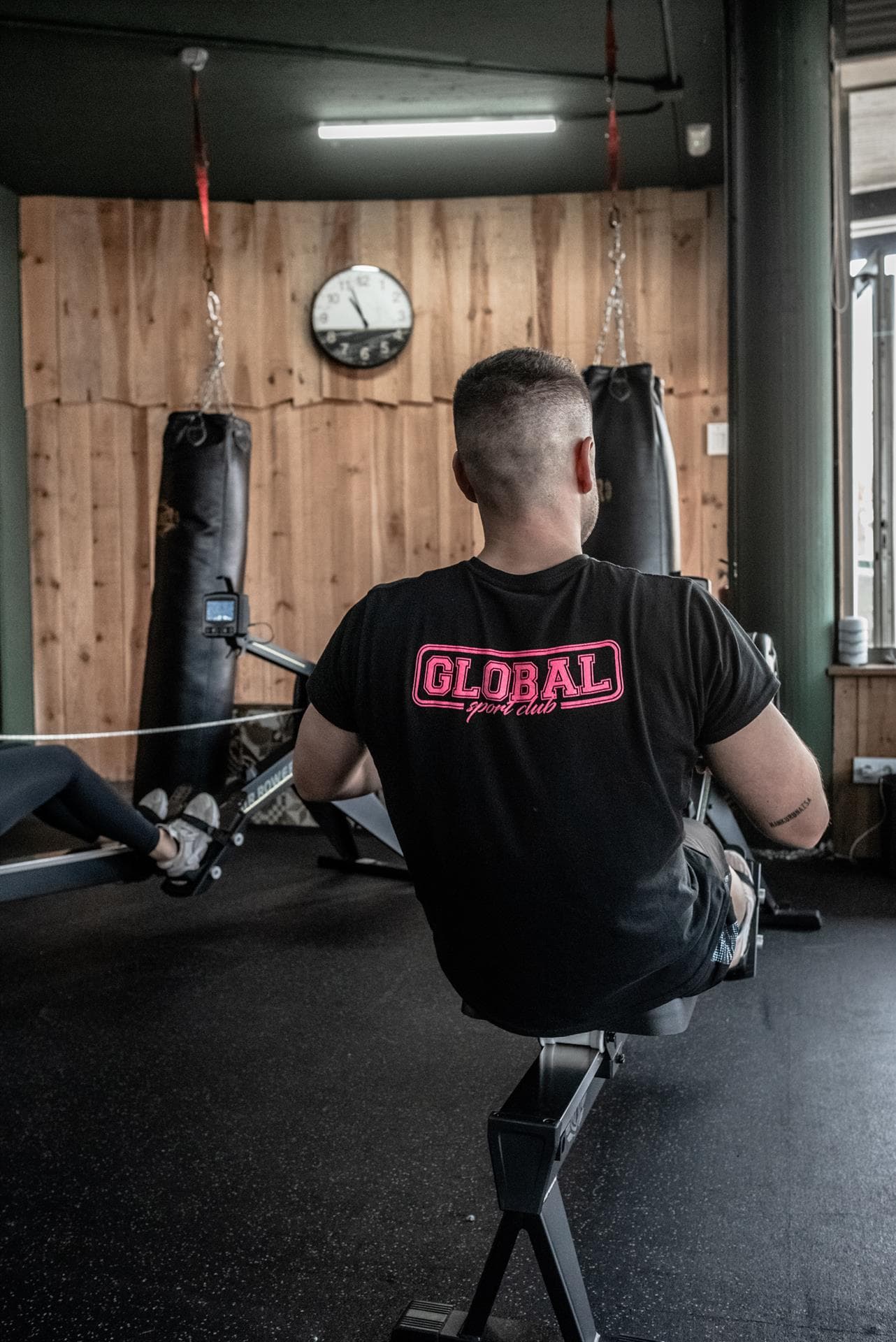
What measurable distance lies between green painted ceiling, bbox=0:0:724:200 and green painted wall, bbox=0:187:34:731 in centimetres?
34

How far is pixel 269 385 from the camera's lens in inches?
197

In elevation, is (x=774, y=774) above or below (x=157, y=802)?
above

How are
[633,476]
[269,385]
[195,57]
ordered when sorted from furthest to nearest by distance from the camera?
1. [269,385]
2. [195,57]
3. [633,476]

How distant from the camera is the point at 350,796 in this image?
1371 millimetres

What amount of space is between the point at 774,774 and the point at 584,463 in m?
0.40

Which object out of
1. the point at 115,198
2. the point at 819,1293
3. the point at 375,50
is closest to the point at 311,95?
the point at 375,50

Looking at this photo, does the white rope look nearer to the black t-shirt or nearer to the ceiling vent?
the black t-shirt

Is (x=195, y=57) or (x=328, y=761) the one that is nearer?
(x=328, y=761)

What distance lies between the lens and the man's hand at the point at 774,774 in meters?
1.13

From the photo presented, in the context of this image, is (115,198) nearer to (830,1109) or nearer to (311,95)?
(311,95)

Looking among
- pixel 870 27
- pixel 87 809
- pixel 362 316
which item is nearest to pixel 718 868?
pixel 87 809

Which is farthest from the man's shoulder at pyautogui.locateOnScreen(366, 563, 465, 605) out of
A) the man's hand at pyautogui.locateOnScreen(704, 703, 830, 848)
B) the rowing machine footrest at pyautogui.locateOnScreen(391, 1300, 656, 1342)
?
the rowing machine footrest at pyautogui.locateOnScreen(391, 1300, 656, 1342)

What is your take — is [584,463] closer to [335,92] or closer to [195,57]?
[195,57]

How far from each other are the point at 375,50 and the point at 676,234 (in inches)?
65.8
